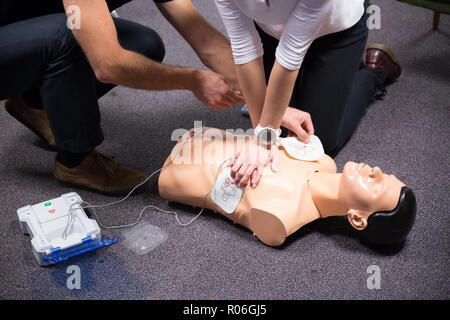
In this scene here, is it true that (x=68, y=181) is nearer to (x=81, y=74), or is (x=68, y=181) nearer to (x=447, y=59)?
(x=81, y=74)

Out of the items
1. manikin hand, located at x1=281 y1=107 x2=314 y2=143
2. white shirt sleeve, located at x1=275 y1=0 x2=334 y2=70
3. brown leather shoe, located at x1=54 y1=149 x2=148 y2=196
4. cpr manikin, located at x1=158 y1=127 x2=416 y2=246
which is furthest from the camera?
brown leather shoe, located at x1=54 y1=149 x2=148 y2=196

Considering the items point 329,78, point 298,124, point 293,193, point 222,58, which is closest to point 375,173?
point 293,193

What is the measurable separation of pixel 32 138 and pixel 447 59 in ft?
6.16

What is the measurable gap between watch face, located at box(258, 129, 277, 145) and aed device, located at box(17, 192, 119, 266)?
1.73 feet

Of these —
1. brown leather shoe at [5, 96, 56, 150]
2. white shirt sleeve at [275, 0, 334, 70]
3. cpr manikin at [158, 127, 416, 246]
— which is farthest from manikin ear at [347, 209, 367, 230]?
brown leather shoe at [5, 96, 56, 150]

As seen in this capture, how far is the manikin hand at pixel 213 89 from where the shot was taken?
144 centimetres

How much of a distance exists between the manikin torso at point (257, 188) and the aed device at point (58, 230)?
25 centimetres

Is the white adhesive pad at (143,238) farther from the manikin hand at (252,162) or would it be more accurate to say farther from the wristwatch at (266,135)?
the wristwatch at (266,135)

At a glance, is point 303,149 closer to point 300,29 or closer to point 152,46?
point 300,29

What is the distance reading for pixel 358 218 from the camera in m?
1.31

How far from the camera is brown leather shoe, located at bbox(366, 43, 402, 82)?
2041 millimetres

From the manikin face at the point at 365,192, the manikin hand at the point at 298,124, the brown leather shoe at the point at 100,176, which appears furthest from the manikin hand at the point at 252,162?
the brown leather shoe at the point at 100,176

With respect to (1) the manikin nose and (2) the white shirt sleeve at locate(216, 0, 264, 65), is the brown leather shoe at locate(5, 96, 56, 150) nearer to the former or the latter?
(2) the white shirt sleeve at locate(216, 0, 264, 65)

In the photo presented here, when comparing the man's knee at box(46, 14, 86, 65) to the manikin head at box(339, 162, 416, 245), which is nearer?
the manikin head at box(339, 162, 416, 245)
